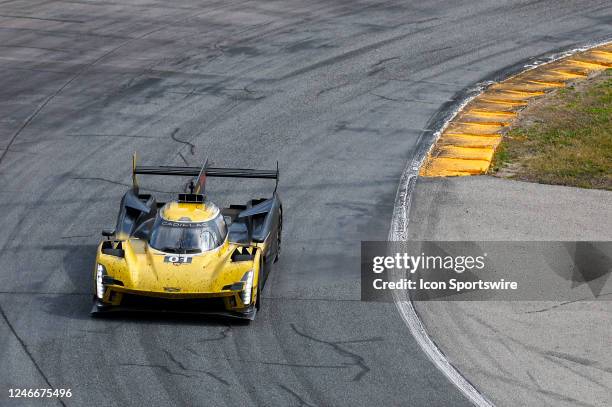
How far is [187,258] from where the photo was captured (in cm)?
1811

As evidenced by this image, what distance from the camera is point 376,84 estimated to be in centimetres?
3092

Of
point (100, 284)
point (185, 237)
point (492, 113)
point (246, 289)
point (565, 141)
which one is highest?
point (185, 237)

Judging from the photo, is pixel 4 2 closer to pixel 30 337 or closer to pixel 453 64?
pixel 453 64

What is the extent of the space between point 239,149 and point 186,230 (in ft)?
26.2

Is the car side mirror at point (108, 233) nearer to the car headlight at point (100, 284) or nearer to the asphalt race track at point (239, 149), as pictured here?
the asphalt race track at point (239, 149)

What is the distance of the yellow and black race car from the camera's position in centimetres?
1752

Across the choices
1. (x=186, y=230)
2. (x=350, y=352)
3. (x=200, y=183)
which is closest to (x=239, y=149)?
(x=200, y=183)

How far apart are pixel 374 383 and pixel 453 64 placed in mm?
17818

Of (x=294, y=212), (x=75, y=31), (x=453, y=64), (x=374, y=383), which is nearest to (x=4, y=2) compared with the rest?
(x=75, y=31)

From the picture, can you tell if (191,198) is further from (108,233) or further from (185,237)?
(108,233)

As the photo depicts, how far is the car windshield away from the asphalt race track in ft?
4.00

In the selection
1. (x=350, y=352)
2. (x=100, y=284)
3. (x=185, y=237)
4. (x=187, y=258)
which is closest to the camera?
(x=350, y=352)

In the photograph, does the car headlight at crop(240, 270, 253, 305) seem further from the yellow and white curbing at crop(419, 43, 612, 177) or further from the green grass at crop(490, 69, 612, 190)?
the green grass at crop(490, 69, 612, 190)

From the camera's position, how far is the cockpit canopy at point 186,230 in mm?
Answer: 18375
